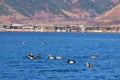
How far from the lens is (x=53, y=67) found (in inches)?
3034

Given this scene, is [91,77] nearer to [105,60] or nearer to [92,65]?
[92,65]

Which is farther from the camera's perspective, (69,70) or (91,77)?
(69,70)

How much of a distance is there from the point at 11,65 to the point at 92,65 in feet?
36.7

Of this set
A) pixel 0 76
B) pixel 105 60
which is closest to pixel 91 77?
pixel 0 76

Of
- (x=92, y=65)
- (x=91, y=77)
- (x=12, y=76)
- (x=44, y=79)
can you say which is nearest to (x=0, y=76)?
(x=12, y=76)

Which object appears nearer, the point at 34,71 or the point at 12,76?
the point at 12,76

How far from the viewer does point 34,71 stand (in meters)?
71.9

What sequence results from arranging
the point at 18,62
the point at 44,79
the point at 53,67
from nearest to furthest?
1. the point at 44,79
2. the point at 53,67
3. the point at 18,62

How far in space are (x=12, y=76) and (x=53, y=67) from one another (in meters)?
11.8

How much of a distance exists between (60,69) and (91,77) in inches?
379

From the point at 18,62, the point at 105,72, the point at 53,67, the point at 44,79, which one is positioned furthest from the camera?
the point at 18,62

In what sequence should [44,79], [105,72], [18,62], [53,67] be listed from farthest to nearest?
[18,62]
[53,67]
[105,72]
[44,79]

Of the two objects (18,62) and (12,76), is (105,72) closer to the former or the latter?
(12,76)

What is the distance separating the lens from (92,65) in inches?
3083
